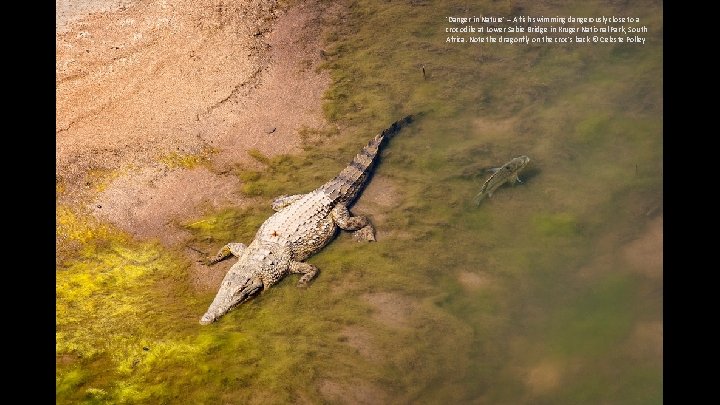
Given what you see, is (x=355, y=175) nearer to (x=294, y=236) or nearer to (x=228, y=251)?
(x=294, y=236)

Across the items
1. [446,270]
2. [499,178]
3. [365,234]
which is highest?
[499,178]

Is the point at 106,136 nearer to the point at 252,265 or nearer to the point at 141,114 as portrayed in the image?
the point at 141,114

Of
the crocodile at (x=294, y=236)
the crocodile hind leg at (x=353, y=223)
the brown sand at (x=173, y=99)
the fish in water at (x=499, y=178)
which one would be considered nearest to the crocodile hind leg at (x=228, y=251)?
the crocodile at (x=294, y=236)

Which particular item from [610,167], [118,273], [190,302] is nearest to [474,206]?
[610,167]

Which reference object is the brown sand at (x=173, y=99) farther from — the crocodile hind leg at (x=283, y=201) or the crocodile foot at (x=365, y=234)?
the crocodile foot at (x=365, y=234)

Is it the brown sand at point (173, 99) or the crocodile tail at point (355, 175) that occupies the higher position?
the brown sand at point (173, 99)

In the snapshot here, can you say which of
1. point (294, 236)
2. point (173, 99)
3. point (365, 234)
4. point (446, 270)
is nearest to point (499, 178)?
point (446, 270)

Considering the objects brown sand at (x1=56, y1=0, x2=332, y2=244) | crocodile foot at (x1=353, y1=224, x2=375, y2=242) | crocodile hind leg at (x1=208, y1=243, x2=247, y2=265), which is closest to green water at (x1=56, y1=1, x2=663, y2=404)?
crocodile foot at (x1=353, y1=224, x2=375, y2=242)

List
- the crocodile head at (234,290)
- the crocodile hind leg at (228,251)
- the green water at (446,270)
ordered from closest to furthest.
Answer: the green water at (446,270) → the crocodile head at (234,290) → the crocodile hind leg at (228,251)
